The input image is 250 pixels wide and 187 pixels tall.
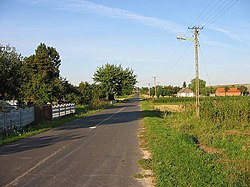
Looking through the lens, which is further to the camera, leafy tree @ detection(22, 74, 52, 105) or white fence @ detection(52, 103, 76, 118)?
leafy tree @ detection(22, 74, 52, 105)

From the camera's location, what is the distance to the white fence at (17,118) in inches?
628

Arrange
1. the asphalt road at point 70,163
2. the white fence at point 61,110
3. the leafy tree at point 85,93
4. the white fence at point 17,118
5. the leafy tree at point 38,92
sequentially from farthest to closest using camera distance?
the leafy tree at point 85,93 → the leafy tree at point 38,92 → the white fence at point 61,110 → the white fence at point 17,118 → the asphalt road at point 70,163

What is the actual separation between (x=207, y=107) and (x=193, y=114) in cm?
336

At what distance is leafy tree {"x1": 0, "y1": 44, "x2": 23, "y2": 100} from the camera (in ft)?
62.3

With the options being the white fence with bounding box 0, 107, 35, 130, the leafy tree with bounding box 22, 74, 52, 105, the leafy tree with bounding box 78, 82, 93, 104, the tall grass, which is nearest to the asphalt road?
the white fence with bounding box 0, 107, 35, 130

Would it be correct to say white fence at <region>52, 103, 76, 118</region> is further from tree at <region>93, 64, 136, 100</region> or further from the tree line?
tree at <region>93, 64, 136, 100</region>

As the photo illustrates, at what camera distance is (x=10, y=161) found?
868 cm

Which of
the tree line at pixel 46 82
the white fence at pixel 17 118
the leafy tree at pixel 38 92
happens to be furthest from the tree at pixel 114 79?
the white fence at pixel 17 118

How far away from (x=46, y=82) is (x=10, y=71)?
74.5 feet

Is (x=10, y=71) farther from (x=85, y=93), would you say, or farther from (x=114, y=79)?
(x=114, y=79)

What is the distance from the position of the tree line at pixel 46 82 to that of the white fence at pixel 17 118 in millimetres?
1967

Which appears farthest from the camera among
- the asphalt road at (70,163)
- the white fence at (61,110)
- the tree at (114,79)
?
the tree at (114,79)

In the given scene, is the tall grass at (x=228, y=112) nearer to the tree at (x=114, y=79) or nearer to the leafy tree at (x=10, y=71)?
the leafy tree at (x=10, y=71)

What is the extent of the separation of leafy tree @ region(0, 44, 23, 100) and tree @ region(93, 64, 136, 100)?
1892 inches
